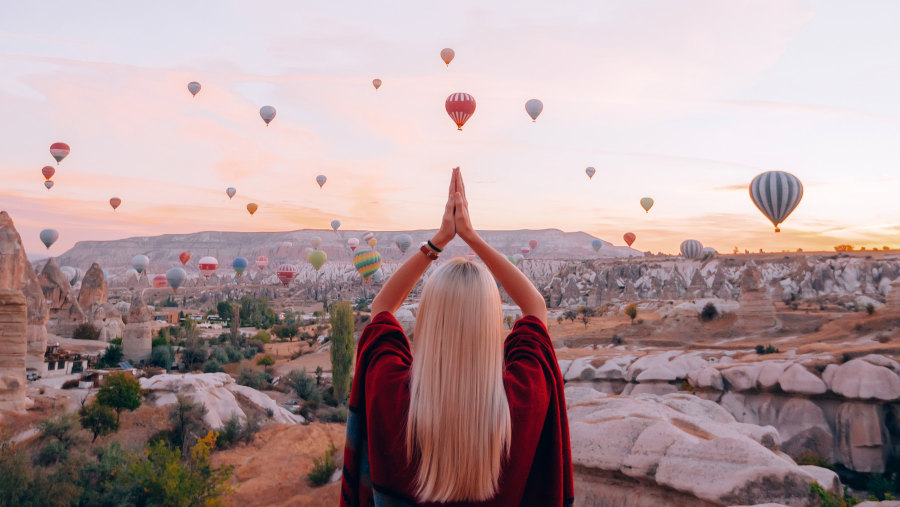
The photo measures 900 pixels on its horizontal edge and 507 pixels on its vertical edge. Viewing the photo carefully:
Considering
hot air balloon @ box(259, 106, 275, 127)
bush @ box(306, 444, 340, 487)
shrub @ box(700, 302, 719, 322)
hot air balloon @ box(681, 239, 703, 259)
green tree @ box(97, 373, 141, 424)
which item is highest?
hot air balloon @ box(259, 106, 275, 127)

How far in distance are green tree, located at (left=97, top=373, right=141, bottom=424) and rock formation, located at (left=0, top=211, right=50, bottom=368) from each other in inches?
233

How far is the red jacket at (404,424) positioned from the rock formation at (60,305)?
35.8 meters

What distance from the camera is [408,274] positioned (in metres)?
1.79

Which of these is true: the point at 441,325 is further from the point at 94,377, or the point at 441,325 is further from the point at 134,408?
the point at 94,377

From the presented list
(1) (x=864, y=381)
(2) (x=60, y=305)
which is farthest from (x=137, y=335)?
(1) (x=864, y=381)

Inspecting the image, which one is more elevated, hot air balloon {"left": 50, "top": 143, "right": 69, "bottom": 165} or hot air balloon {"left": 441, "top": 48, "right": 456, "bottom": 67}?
hot air balloon {"left": 441, "top": 48, "right": 456, "bottom": 67}

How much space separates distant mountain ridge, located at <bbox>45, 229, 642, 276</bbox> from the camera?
533 feet

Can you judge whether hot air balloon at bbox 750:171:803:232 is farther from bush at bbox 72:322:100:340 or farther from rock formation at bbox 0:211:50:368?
bush at bbox 72:322:100:340

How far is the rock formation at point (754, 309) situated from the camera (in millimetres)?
26312

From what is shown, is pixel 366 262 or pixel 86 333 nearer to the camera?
pixel 86 333

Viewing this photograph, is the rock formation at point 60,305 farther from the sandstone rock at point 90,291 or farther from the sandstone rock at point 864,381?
the sandstone rock at point 864,381

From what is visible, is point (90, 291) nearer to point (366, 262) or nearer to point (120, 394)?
point (366, 262)

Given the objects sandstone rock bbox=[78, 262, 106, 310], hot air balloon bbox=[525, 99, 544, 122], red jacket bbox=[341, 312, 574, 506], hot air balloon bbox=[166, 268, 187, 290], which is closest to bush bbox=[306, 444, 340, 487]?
red jacket bbox=[341, 312, 574, 506]

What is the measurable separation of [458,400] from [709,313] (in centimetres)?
3004
